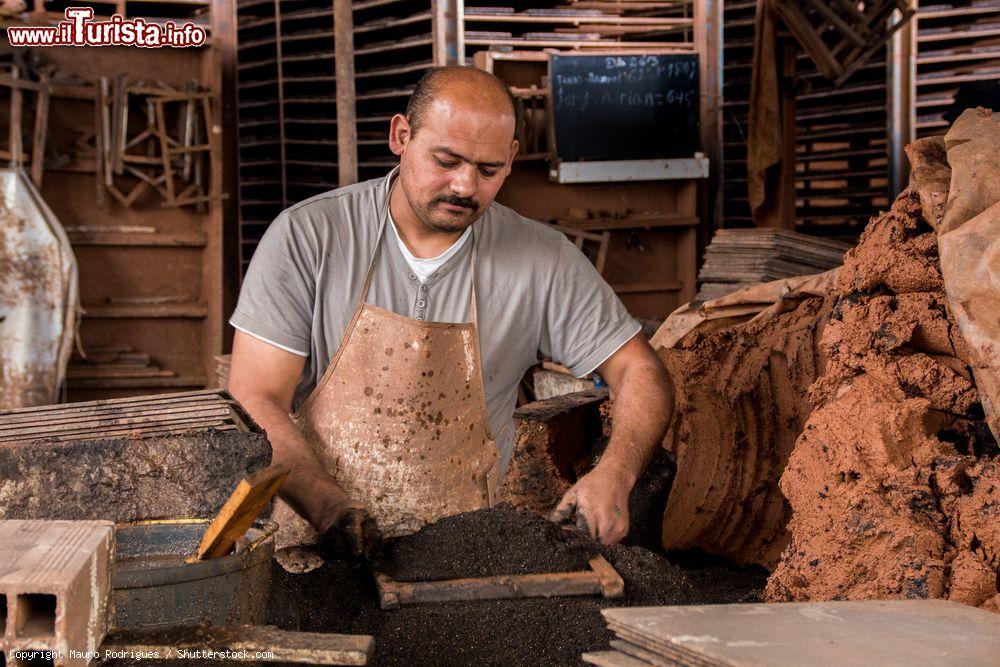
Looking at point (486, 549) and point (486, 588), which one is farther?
point (486, 549)

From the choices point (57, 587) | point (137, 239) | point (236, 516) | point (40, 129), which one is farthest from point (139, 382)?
point (57, 587)

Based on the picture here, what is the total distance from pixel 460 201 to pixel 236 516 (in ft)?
5.58

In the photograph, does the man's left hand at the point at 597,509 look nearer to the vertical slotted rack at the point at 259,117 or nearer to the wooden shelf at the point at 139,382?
the wooden shelf at the point at 139,382

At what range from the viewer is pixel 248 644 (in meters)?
1.46

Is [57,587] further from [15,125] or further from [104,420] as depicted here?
[15,125]

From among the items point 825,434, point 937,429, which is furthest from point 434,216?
point 937,429

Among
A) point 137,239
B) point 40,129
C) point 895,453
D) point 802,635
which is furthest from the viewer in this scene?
point 137,239

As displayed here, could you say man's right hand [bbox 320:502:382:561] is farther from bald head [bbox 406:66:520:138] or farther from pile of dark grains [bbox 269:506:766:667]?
bald head [bbox 406:66:520:138]

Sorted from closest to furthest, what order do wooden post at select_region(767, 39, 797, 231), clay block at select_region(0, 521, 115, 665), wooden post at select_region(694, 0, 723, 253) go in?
clay block at select_region(0, 521, 115, 665)
wooden post at select_region(767, 39, 797, 231)
wooden post at select_region(694, 0, 723, 253)

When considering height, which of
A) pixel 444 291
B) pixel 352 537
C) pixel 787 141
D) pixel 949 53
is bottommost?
pixel 352 537

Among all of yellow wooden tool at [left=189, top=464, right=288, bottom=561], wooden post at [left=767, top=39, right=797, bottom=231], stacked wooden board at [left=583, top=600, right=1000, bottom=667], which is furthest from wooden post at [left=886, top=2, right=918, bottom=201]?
yellow wooden tool at [left=189, top=464, right=288, bottom=561]

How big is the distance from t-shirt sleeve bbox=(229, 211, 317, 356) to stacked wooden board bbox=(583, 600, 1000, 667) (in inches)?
69.9

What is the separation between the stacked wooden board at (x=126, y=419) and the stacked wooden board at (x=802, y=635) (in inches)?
34.9

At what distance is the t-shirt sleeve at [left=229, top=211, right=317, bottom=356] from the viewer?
10.5ft
